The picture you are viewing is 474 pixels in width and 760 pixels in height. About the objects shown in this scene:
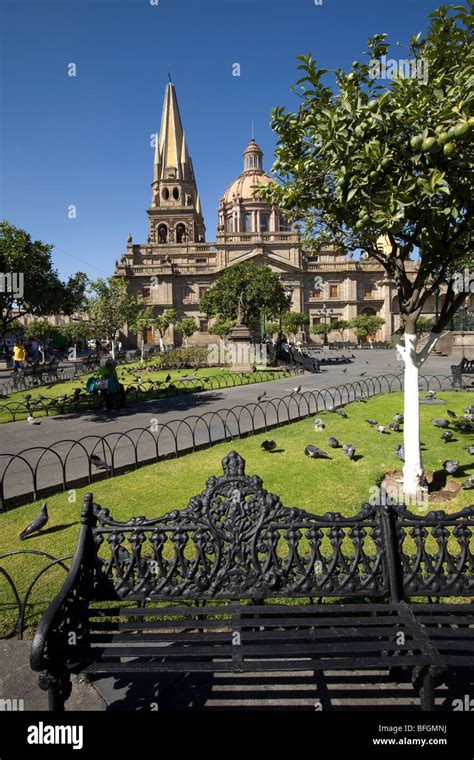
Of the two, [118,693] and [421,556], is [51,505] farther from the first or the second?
[421,556]

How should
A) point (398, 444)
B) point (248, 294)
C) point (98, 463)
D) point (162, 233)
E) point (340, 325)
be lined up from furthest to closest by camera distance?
point (162, 233) → point (340, 325) → point (248, 294) → point (398, 444) → point (98, 463)

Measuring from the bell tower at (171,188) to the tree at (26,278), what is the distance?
165 feet

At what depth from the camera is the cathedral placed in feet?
190

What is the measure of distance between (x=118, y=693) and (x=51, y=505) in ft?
11.7

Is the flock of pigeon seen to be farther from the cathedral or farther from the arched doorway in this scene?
the arched doorway

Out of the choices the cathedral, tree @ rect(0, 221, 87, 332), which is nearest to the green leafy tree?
the cathedral

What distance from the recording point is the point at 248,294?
101 feet

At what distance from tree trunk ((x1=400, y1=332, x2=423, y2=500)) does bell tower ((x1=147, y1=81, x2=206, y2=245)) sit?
61.8 m

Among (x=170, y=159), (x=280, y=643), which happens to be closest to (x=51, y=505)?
(x=280, y=643)

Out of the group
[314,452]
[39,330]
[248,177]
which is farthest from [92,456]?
[248,177]

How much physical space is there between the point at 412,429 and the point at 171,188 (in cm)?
6752

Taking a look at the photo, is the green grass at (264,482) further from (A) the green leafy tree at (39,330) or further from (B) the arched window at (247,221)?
(B) the arched window at (247,221)

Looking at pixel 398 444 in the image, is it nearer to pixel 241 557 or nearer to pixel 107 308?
pixel 241 557

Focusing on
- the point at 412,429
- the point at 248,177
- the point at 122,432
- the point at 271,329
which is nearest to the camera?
the point at 412,429
